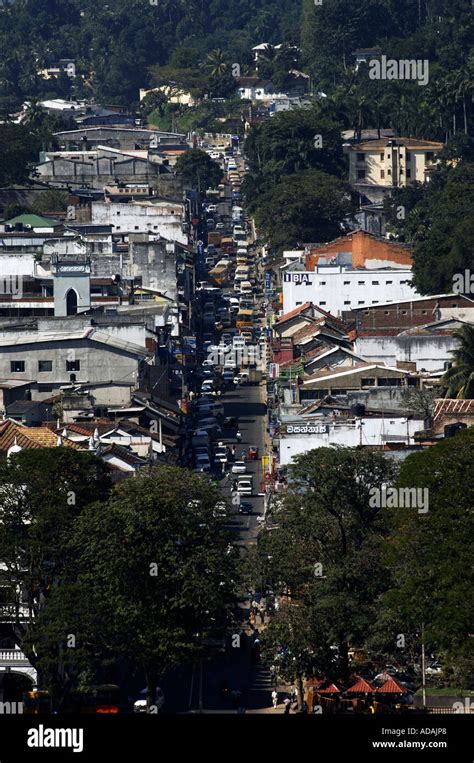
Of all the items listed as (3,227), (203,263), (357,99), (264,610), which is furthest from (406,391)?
(357,99)

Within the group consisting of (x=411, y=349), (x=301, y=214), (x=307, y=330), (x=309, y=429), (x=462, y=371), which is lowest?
(x=309, y=429)

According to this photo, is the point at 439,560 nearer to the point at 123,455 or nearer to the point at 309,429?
the point at 123,455

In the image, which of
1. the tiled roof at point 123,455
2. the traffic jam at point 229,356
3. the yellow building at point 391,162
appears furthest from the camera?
the yellow building at point 391,162

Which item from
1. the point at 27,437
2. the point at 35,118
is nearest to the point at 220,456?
the point at 27,437

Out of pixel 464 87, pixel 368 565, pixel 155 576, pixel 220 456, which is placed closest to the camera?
pixel 155 576

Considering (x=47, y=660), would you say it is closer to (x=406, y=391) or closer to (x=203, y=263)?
(x=406, y=391)

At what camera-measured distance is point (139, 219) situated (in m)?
144

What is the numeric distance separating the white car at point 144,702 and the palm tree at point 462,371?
31.0m

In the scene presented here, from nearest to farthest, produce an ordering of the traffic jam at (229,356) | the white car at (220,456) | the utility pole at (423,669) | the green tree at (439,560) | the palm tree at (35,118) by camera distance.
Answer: the green tree at (439,560), the utility pole at (423,669), the traffic jam at (229,356), the white car at (220,456), the palm tree at (35,118)

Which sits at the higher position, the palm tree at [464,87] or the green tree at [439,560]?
the palm tree at [464,87]

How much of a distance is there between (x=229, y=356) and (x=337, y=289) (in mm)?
7136

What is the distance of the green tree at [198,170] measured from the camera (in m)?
168

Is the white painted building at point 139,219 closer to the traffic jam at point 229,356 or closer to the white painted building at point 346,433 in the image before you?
the traffic jam at point 229,356

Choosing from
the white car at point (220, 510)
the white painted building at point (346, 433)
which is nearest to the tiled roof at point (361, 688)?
the white car at point (220, 510)
